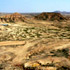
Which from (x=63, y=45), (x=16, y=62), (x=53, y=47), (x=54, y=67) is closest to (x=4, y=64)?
(x=16, y=62)

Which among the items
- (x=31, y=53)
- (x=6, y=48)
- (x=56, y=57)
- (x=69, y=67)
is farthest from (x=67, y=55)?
(x=6, y=48)

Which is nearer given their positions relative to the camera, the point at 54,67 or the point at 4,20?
the point at 54,67

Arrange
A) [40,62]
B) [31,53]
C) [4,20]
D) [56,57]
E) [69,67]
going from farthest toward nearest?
[4,20]
[31,53]
[56,57]
[40,62]
[69,67]

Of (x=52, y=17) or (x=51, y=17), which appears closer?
(x=52, y=17)

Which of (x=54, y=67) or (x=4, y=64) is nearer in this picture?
(x=54, y=67)

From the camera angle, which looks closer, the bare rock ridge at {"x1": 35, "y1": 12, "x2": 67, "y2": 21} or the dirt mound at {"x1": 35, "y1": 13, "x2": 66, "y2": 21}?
the bare rock ridge at {"x1": 35, "y1": 12, "x2": 67, "y2": 21}

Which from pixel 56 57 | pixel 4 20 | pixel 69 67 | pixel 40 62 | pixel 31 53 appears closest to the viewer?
pixel 69 67

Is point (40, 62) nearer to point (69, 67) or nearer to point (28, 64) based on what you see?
Answer: point (28, 64)

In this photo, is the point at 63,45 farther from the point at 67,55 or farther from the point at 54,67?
the point at 54,67

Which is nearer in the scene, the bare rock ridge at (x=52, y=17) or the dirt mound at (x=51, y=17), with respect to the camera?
the bare rock ridge at (x=52, y=17)
